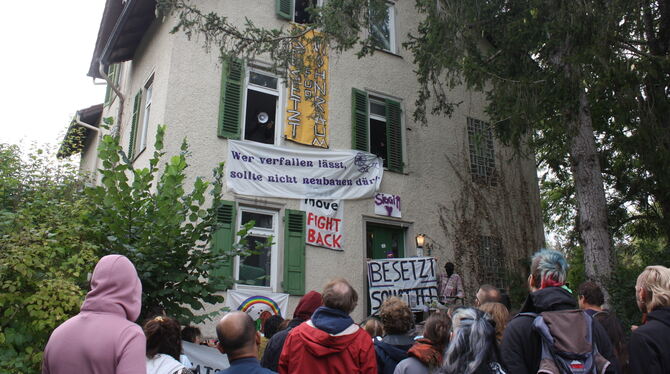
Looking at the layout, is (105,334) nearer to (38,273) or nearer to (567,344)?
(567,344)

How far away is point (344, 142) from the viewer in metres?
12.7

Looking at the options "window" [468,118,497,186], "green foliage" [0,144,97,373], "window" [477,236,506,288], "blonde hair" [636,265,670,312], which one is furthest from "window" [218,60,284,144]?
"blonde hair" [636,265,670,312]

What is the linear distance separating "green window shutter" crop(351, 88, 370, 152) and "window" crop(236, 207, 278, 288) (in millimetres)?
2708

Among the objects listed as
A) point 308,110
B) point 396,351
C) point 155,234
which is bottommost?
point 396,351

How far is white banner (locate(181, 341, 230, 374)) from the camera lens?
21.3ft

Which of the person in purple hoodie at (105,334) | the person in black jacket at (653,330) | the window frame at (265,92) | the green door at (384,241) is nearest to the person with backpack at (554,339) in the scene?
the person in black jacket at (653,330)

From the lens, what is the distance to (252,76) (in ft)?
40.5

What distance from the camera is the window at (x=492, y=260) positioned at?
13.6m

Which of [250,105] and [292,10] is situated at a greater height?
[292,10]

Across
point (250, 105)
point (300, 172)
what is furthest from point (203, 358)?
point (250, 105)

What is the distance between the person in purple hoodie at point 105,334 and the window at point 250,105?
28.0 ft

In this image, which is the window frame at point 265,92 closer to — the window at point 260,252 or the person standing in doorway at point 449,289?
the window at point 260,252

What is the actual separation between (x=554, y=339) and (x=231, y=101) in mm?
9199

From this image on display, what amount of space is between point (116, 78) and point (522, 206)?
38.8 feet
